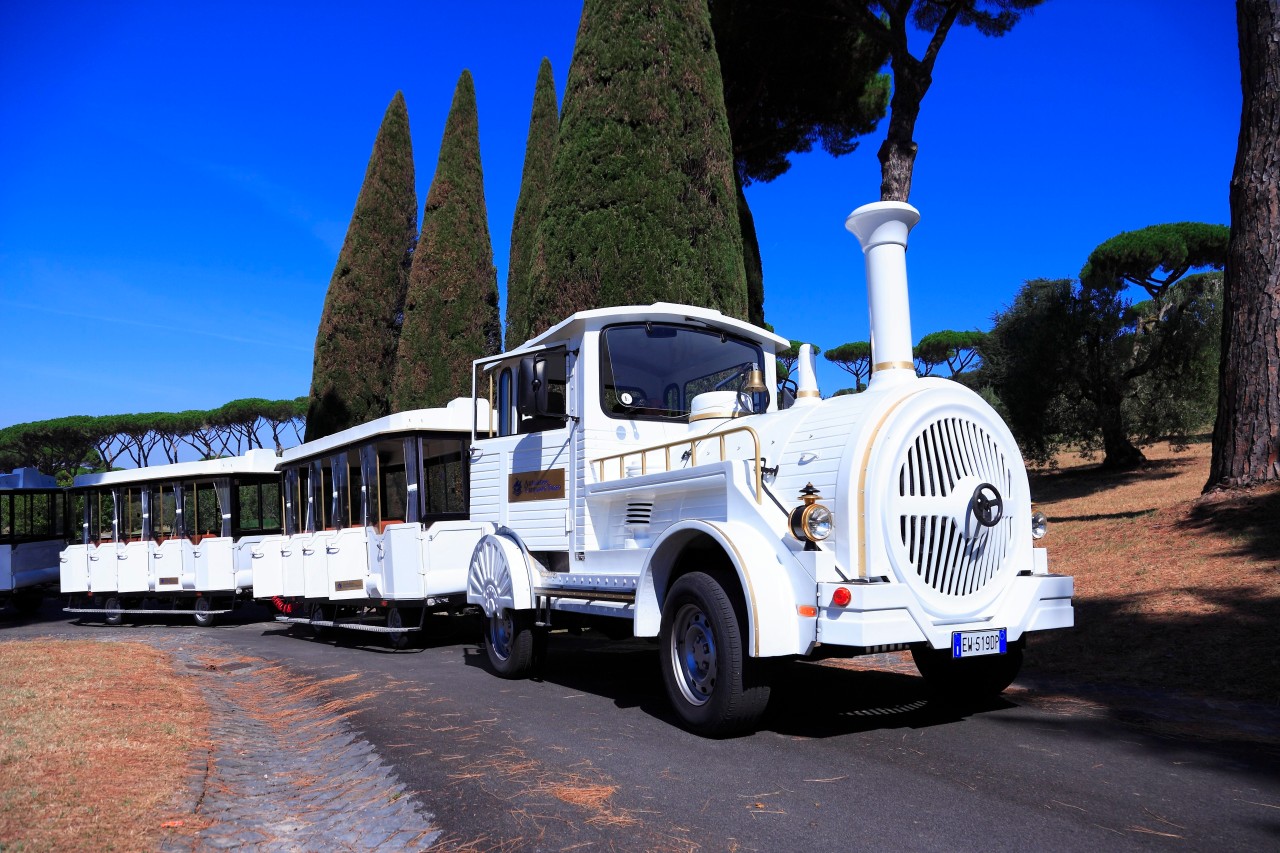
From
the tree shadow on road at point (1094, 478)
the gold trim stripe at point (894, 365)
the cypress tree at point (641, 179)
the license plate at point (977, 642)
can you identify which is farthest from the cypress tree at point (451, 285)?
the license plate at point (977, 642)

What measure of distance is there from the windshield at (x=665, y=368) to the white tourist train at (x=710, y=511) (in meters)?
0.02

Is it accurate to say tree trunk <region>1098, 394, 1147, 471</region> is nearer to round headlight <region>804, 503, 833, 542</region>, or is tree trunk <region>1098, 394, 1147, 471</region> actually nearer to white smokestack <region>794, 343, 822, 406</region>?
white smokestack <region>794, 343, 822, 406</region>

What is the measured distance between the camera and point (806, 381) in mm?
6387

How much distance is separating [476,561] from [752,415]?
313 centimetres

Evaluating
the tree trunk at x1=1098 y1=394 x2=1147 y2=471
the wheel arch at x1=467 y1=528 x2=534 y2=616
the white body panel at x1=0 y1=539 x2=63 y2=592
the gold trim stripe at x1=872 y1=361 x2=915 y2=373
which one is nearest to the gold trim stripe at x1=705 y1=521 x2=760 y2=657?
the gold trim stripe at x1=872 y1=361 x2=915 y2=373

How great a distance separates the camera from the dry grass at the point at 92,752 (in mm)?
3680

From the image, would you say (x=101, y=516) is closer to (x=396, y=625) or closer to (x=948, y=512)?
(x=396, y=625)

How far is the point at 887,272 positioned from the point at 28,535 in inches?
779

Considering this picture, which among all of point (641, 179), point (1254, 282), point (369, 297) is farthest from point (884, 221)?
point (369, 297)

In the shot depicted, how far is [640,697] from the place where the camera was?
22.6ft

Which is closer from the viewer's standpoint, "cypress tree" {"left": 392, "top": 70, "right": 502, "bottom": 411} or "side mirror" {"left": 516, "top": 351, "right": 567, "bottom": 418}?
"side mirror" {"left": 516, "top": 351, "right": 567, "bottom": 418}

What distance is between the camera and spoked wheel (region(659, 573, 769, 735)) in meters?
5.14

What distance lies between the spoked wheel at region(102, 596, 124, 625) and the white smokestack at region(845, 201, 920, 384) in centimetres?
1618

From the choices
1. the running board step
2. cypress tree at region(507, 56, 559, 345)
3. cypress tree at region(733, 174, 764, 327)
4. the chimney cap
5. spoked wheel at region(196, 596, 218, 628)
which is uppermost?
cypress tree at region(507, 56, 559, 345)
